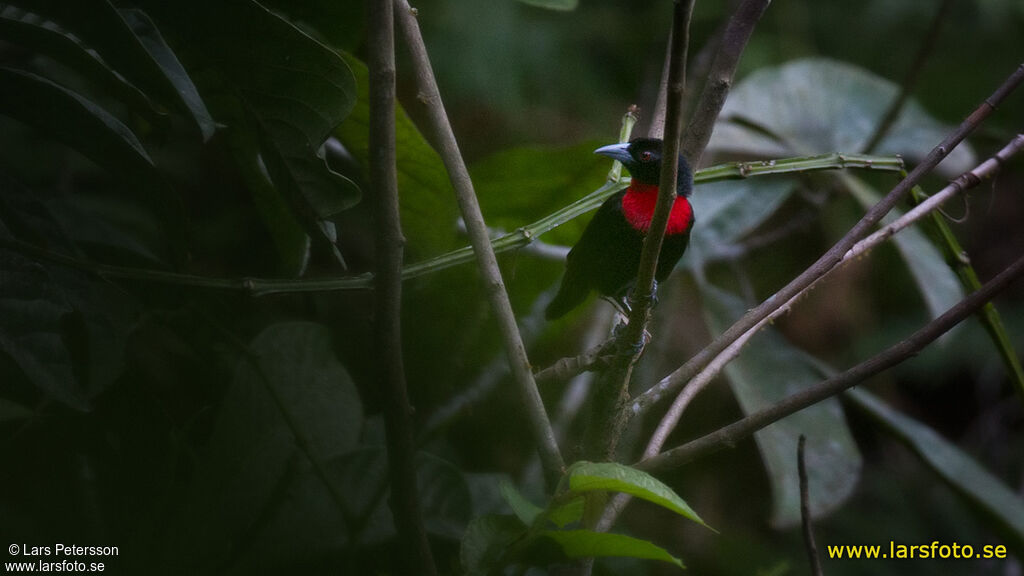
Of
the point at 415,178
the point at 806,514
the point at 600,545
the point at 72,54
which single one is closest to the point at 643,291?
the point at 600,545

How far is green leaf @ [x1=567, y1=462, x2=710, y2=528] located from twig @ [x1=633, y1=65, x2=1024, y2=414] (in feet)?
1.01

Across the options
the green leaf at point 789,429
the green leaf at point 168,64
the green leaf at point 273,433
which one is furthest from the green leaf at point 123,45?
the green leaf at point 789,429

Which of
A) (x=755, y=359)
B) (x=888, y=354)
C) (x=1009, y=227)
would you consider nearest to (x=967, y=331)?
(x=1009, y=227)

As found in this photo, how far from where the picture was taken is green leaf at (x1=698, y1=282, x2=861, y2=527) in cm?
229

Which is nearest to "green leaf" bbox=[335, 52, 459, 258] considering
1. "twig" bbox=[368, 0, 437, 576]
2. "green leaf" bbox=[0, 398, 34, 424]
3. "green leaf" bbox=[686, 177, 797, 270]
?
"twig" bbox=[368, 0, 437, 576]

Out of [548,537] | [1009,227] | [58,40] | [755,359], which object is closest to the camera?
[548,537]

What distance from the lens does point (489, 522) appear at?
3.92ft

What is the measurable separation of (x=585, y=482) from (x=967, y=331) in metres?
4.48

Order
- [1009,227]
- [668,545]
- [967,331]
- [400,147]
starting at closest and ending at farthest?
1. [400,147]
2. [668,545]
3. [967,331]
4. [1009,227]

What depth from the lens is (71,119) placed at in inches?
55.4

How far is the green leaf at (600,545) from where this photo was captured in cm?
110

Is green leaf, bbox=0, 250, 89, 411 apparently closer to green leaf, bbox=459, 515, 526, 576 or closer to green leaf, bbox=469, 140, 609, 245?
green leaf, bbox=459, 515, 526, 576

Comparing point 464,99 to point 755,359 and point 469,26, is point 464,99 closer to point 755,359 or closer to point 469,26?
point 469,26

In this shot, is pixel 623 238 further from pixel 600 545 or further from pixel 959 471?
pixel 959 471
